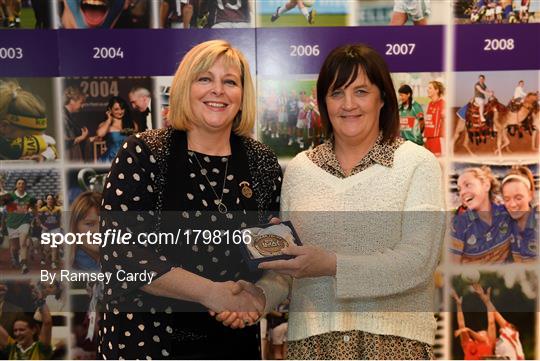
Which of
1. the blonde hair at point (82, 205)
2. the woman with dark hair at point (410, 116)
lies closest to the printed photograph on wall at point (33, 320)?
the blonde hair at point (82, 205)

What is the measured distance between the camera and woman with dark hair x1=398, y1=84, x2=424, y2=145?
1708mm

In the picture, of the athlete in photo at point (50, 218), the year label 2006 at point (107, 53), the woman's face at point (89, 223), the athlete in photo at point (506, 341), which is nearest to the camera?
the woman's face at point (89, 223)

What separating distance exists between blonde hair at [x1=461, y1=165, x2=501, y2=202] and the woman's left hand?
719mm

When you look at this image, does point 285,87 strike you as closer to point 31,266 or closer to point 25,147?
point 25,147

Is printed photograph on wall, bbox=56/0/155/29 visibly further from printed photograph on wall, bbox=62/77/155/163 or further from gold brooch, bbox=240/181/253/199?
gold brooch, bbox=240/181/253/199

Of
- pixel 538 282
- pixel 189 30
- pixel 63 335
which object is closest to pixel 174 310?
pixel 63 335

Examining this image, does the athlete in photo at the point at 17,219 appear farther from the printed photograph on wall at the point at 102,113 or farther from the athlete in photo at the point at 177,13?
the athlete in photo at the point at 177,13

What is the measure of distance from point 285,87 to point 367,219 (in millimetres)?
645

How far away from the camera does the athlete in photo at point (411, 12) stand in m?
1.67

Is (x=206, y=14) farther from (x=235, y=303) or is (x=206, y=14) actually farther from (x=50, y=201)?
(x=235, y=303)

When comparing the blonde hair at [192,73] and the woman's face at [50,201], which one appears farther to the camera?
the woman's face at [50,201]

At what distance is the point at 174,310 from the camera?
4.14 ft

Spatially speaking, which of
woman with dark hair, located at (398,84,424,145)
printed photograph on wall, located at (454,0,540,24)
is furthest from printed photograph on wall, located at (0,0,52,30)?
printed photograph on wall, located at (454,0,540,24)

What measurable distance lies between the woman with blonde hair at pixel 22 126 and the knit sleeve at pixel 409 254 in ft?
3.18
